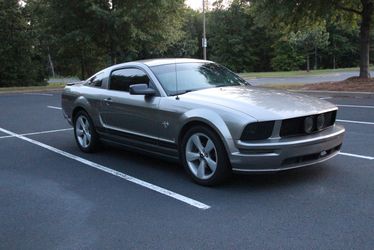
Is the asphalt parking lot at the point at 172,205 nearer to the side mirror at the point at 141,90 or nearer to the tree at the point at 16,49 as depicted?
the side mirror at the point at 141,90

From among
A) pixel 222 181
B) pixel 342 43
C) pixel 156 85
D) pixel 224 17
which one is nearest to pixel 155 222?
pixel 222 181

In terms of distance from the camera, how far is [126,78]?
23.3ft

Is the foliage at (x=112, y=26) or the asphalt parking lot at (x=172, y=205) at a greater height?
the foliage at (x=112, y=26)

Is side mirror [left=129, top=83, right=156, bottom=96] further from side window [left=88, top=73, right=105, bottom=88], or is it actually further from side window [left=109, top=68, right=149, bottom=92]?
side window [left=88, top=73, right=105, bottom=88]

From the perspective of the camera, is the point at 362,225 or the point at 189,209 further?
the point at 189,209

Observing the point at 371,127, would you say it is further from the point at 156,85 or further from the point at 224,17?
the point at 224,17

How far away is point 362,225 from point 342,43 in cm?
6760

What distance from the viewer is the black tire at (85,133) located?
765 centimetres

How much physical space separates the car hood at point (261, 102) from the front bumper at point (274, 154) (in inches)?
10.9

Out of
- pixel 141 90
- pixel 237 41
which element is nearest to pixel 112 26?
pixel 141 90

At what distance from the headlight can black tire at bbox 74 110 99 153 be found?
319 cm

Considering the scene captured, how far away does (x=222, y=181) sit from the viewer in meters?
5.51

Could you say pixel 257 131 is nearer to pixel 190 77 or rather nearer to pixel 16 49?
pixel 190 77

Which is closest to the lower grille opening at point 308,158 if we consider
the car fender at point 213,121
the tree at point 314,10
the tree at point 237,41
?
the car fender at point 213,121
